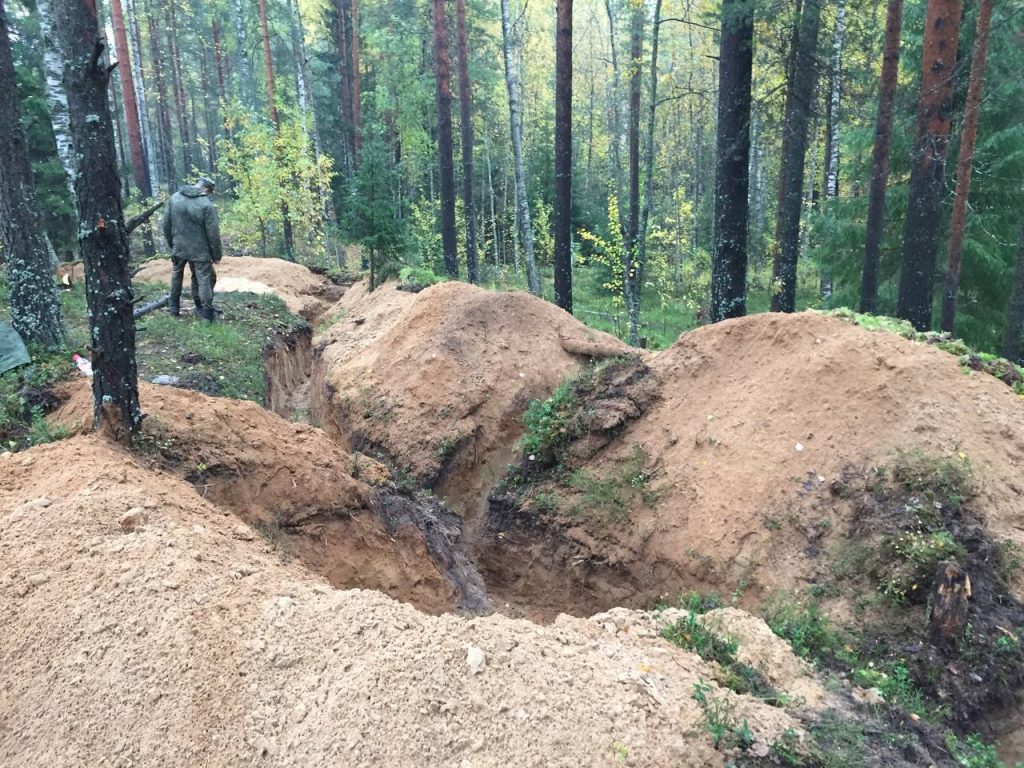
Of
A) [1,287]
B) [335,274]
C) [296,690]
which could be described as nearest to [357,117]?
[335,274]

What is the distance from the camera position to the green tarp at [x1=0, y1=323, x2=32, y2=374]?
21.6 ft

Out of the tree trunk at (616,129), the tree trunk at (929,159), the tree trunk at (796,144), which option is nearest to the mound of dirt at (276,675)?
the tree trunk at (929,159)

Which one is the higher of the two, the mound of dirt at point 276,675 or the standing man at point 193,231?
the standing man at point 193,231

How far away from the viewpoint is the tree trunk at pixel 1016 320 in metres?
11.9

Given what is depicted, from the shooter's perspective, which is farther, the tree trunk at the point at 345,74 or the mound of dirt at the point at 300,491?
the tree trunk at the point at 345,74

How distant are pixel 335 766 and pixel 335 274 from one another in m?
18.1

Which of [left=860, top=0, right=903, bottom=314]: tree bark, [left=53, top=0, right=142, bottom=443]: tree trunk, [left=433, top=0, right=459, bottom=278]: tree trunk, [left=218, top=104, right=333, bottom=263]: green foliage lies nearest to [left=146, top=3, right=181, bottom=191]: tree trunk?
[left=218, top=104, right=333, bottom=263]: green foliage

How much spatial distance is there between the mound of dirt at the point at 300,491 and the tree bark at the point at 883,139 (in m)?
10.8

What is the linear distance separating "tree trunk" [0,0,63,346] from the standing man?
8.41ft

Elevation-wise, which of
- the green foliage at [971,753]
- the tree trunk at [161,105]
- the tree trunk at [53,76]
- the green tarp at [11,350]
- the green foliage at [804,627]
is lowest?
the green foliage at [804,627]

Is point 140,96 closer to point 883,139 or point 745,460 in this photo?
point 883,139

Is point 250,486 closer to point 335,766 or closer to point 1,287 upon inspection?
point 335,766

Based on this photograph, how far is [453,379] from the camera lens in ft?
31.3

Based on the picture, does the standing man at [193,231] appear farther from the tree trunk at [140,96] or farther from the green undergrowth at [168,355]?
the tree trunk at [140,96]
